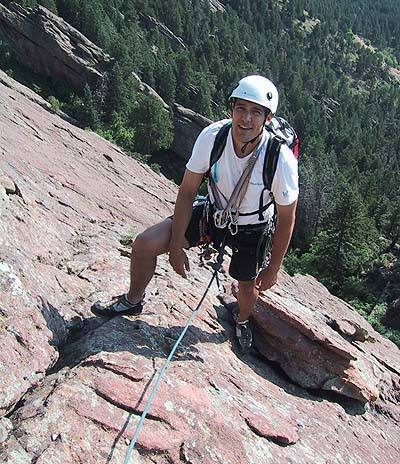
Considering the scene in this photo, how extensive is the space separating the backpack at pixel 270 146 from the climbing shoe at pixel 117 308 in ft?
4.67

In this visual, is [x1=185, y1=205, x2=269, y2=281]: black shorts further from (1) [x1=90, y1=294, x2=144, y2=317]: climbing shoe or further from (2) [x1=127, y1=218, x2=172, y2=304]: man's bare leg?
(1) [x1=90, y1=294, x2=144, y2=317]: climbing shoe

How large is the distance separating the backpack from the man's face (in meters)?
0.21

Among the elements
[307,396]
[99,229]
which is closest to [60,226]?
[99,229]

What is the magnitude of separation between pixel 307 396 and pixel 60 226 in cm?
383

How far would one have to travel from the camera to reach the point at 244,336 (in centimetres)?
547

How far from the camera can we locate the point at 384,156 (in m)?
89.4

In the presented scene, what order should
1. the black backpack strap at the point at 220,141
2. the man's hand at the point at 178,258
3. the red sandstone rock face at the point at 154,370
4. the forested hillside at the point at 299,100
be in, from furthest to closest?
the forested hillside at the point at 299,100 < the man's hand at the point at 178,258 < the black backpack strap at the point at 220,141 < the red sandstone rock face at the point at 154,370

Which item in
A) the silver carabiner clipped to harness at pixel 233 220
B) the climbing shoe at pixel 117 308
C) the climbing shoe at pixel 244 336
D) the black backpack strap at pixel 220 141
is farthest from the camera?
the climbing shoe at pixel 244 336

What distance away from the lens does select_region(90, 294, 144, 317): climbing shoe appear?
466 centimetres

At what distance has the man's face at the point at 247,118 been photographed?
12.6 feet

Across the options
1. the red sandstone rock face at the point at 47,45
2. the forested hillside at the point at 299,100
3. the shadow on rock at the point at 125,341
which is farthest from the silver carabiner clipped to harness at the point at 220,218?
the red sandstone rock face at the point at 47,45

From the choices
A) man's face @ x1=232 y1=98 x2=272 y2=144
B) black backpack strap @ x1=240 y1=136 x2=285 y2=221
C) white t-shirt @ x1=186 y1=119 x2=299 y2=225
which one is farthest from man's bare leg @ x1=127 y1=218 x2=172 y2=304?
man's face @ x1=232 y1=98 x2=272 y2=144

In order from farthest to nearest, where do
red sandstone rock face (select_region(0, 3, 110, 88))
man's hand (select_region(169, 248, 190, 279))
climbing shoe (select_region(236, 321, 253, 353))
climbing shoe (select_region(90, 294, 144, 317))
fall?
red sandstone rock face (select_region(0, 3, 110, 88))
climbing shoe (select_region(236, 321, 253, 353))
climbing shoe (select_region(90, 294, 144, 317))
man's hand (select_region(169, 248, 190, 279))

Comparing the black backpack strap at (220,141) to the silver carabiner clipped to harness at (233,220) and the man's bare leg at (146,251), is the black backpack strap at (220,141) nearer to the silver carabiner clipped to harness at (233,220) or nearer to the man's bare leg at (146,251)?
the silver carabiner clipped to harness at (233,220)
